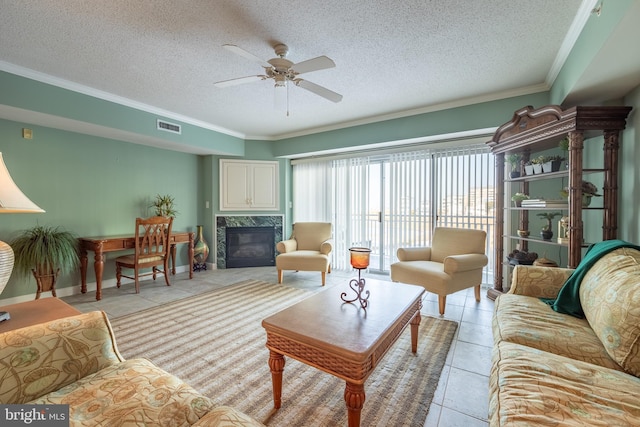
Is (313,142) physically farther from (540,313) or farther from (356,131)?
(540,313)

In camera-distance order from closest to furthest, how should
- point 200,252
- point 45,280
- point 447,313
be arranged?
point 447,313 → point 45,280 → point 200,252

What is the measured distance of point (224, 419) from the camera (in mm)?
901

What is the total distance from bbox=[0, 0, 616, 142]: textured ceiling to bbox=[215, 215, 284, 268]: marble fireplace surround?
2.26 metres

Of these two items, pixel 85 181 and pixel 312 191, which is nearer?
pixel 85 181

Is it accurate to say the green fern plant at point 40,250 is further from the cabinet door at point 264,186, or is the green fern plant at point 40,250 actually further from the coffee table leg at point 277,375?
the coffee table leg at point 277,375

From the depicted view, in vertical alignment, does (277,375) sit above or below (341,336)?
below

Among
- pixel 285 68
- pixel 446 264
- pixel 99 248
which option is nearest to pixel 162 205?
pixel 99 248

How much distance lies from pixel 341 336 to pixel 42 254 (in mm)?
3559

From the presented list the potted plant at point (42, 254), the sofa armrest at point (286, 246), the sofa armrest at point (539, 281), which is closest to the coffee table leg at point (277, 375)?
the sofa armrest at point (539, 281)

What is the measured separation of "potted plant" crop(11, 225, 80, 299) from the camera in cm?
304

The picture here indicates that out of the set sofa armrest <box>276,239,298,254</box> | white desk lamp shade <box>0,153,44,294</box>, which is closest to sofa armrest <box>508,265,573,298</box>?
sofa armrest <box>276,239,298,254</box>

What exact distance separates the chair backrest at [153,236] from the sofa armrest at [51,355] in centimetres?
275

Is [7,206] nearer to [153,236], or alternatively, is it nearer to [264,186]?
[153,236]

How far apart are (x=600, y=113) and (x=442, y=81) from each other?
133cm
